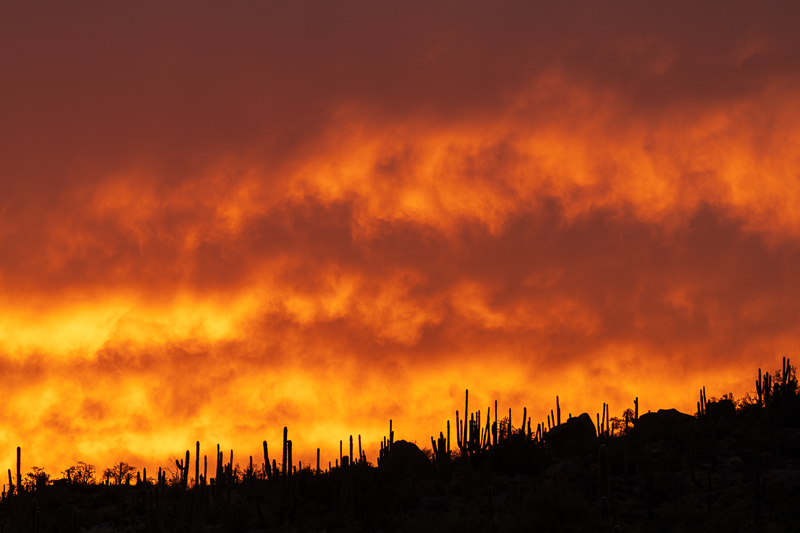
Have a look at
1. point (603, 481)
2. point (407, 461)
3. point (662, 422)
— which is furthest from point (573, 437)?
point (603, 481)

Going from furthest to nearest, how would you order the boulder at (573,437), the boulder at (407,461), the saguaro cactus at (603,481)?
the boulder at (573,437), the boulder at (407,461), the saguaro cactus at (603,481)

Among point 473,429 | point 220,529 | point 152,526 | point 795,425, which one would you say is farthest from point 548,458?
point 152,526

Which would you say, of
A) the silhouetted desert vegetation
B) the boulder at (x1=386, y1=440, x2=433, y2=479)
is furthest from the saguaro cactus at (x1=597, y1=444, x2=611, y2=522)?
the boulder at (x1=386, y1=440, x2=433, y2=479)

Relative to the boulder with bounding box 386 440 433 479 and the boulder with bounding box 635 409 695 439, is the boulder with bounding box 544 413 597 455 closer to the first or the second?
the boulder with bounding box 635 409 695 439

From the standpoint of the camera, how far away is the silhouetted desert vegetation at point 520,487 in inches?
1318

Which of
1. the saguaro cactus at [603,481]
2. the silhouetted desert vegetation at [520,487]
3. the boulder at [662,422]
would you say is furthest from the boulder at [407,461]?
the saguaro cactus at [603,481]

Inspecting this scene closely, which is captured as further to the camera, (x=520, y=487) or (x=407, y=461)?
(x=407, y=461)

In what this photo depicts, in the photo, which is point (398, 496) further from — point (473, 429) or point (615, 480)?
point (615, 480)

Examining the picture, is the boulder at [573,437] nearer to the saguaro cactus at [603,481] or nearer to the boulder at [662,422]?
the boulder at [662,422]

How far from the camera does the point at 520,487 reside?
1502 inches

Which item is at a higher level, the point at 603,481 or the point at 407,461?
the point at 407,461

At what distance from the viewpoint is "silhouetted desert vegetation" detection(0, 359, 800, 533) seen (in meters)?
33.5

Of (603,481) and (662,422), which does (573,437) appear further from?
(603,481)

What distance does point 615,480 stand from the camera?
40.5 m
